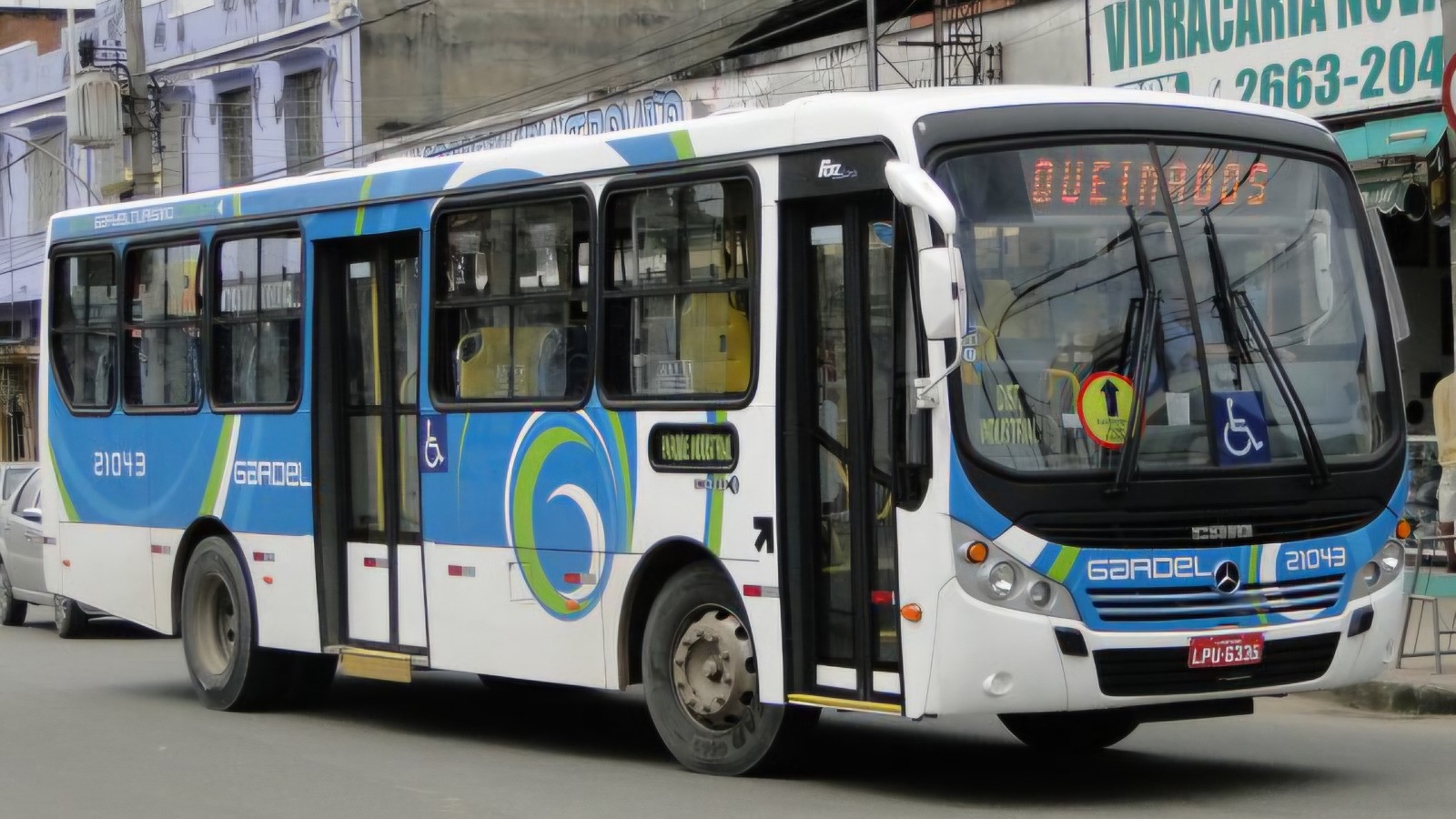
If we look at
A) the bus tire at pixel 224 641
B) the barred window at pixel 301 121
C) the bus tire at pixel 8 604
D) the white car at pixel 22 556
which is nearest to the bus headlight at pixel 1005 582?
the bus tire at pixel 224 641

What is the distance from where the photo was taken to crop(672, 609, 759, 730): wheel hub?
955 cm

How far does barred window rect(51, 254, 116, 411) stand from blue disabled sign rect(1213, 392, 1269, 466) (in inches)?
330

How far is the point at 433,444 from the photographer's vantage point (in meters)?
→ 11.5

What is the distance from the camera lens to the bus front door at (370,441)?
38.8ft

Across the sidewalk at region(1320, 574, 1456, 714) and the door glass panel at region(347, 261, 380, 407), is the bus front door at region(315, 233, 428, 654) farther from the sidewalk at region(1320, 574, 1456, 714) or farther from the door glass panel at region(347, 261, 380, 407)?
the sidewalk at region(1320, 574, 1456, 714)

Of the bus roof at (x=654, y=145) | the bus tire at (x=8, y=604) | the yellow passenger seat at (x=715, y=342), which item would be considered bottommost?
the bus tire at (x=8, y=604)

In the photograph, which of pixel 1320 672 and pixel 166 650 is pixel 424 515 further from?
pixel 166 650

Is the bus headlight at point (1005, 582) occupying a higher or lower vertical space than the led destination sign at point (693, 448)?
lower

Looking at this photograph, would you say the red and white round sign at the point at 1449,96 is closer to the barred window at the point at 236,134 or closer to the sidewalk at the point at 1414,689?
the sidewalk at the point at 1414,689

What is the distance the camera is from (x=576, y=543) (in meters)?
10.5

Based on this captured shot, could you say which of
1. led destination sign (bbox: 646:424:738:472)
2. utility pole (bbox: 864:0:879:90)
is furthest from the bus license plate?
utility pole (bbox: 864:0:879:90)

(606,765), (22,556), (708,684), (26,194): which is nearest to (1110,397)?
(708,684)

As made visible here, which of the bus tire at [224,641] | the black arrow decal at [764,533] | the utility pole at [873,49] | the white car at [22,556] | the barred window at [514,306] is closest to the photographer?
the black arrow decal at [764,533]

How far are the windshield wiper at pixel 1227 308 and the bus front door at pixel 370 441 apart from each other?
4681mm
